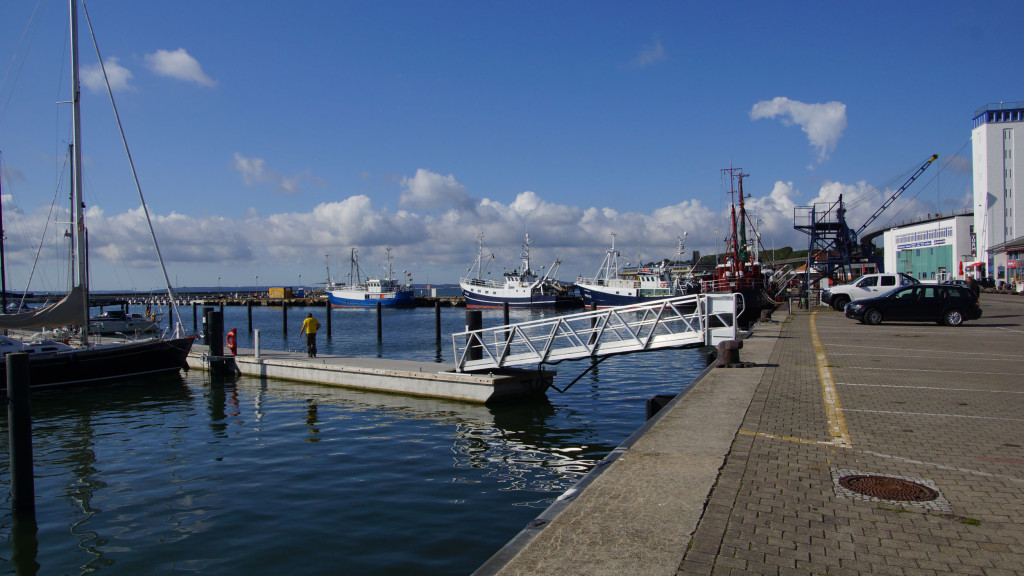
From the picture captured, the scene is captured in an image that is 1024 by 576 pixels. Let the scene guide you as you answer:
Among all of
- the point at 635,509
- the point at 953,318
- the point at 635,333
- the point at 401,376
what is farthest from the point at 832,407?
the point at 953,318

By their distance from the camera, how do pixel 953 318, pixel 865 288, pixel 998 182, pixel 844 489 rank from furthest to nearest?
pixel 998 182
pixel 865 288
pixel 953 318
pixel 844 489

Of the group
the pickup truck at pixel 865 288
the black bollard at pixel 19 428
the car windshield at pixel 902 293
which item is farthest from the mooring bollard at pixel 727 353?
the pickup truck at pixel 865 288

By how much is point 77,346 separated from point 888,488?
25945mm

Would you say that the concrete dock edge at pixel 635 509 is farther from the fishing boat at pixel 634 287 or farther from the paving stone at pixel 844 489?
the fishing boat at pixel 634 287

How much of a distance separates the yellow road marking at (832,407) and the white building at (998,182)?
58.2 m

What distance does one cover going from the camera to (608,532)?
17.0 ft

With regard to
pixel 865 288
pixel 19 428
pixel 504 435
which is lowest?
pixel 504 435

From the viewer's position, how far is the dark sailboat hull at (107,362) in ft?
68.8

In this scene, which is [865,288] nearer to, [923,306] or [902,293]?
[902,293]

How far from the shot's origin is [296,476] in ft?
36.6

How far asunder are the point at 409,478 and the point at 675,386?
38.7 ft

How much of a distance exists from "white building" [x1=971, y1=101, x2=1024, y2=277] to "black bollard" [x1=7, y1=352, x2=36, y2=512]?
71.6 m

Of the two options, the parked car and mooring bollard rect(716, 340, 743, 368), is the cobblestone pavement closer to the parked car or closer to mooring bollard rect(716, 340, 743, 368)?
mooring bollard rect(716, 340, 743, 368)

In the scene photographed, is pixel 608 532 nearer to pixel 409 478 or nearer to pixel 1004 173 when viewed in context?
pixel 409 478
